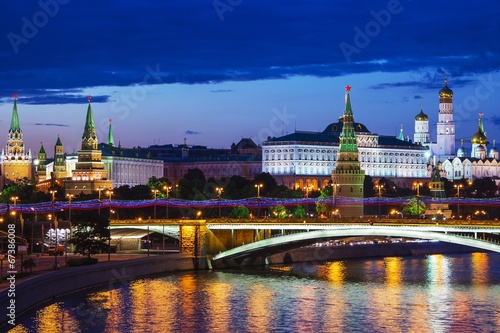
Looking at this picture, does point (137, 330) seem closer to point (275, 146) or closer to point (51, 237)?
point (51, 237)

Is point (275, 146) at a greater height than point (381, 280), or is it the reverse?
point (275, 146)

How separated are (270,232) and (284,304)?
78.0 feet

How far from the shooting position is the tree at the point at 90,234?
237 feet

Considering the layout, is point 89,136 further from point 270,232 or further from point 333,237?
point 333,237

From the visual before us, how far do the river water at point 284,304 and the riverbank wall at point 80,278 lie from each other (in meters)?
0.62

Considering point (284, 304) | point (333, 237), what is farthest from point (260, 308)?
point (333, 237)

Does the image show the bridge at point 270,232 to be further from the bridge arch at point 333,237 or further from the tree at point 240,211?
the tree at point 240,211

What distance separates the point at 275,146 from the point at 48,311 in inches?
5576

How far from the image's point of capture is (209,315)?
174ft

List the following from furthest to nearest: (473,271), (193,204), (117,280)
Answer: (193,204) → (473,271) → (117,280)

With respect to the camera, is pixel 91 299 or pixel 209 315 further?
pixel 91 299

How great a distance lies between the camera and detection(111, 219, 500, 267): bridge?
219 ft

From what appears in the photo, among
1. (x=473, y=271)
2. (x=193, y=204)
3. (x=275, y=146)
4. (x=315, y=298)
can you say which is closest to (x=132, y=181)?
(x=275, y=146)

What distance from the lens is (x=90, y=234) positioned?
7325cm
